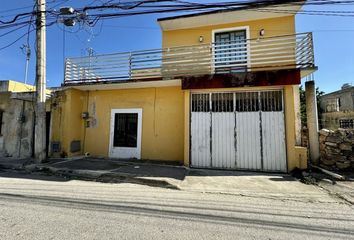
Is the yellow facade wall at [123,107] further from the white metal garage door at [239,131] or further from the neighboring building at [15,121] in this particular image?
the neighboring building at [15,121]

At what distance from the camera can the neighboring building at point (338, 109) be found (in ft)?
64.6

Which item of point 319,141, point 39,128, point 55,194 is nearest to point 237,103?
point 319,141

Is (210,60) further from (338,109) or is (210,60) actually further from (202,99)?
(338,109)

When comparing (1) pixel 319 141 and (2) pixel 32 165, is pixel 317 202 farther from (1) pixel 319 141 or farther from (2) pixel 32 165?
(2) pixel 32 165

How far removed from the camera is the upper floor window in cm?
920

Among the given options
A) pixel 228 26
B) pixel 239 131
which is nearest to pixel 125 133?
pixel 239 131

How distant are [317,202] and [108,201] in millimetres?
4918

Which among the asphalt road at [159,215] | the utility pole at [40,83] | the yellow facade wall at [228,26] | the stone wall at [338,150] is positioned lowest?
the asphalt road at [159,215]

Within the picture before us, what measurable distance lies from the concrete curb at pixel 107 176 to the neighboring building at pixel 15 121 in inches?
136

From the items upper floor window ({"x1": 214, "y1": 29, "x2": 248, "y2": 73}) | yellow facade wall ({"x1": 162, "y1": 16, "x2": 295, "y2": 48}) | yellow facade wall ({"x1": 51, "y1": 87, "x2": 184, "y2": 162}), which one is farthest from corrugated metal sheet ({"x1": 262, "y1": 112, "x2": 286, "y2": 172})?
yellow facade wall ({"x1": 162, "y1": 16, "x2": 295, "y2": 48})

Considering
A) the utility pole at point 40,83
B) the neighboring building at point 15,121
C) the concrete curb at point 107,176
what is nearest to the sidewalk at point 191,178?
the concrete curb at point 107,176

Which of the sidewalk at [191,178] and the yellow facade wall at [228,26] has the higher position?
the yellow facade wall at [228,26]

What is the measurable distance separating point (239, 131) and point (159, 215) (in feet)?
17.7

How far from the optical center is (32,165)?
8414 millimetres
